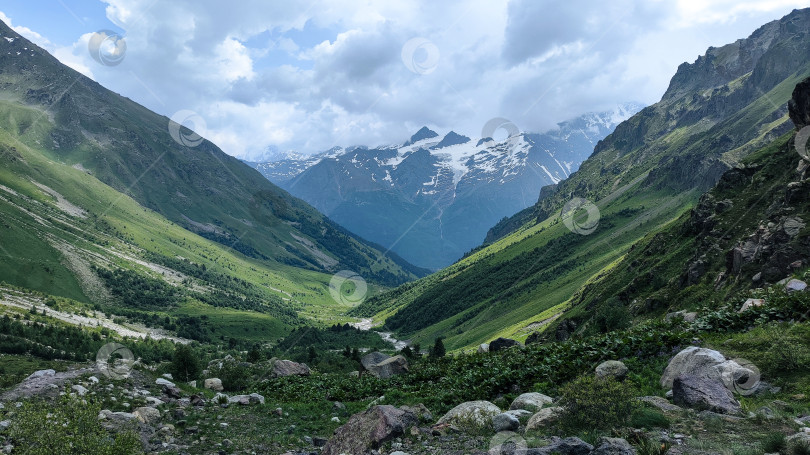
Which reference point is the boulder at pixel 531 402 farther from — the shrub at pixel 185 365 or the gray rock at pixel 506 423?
the shrub at pixel 185 365

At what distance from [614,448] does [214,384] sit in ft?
133

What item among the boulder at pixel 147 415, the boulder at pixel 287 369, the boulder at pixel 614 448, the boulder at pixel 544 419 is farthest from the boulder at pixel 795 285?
the boulder at pixel 287 369

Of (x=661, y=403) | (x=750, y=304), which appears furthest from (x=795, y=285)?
(x=661, y=403)

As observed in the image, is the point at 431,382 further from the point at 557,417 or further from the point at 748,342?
the point at 748,342

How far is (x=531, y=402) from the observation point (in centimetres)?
1839

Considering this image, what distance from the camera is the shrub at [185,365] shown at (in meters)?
42.4

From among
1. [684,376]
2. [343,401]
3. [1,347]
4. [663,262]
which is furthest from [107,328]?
[684,376]

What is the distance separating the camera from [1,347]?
7594cm

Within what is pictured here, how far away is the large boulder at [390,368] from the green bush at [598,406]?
118 feet

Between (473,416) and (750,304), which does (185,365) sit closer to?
(473,416)

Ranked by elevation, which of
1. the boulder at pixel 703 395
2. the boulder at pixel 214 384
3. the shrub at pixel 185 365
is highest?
the shrub at pixel 185 365

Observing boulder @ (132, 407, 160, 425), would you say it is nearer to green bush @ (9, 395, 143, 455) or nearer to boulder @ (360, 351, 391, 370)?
green bush @ (9, 395, 143, 455)

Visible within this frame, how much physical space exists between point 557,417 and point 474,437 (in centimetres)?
313

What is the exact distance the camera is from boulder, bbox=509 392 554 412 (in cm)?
1791
